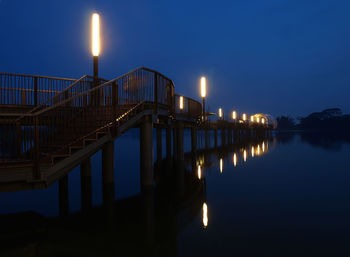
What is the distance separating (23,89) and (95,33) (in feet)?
16.5

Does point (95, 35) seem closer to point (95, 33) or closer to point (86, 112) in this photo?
point (95, 33)

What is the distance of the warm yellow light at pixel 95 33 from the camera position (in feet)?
36.3

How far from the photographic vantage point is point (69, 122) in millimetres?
10500

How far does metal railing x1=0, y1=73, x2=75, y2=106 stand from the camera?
12016mm

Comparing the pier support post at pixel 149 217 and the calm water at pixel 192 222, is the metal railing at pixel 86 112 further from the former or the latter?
the pier support post at pixel 149 217

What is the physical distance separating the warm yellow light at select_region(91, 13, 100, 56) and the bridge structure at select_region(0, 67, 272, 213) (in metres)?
1.36

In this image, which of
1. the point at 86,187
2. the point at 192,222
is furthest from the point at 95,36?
the point at 192,222

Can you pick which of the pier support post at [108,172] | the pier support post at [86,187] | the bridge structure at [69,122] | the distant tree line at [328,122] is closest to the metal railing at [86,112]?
the bridge structure at [69,122]

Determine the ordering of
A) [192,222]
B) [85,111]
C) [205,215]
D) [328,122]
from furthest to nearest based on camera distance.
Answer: [328,122] < [85,111] < [205,215] < [192,222]

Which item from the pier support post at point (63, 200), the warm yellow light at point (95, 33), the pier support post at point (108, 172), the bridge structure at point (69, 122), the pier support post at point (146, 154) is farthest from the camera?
the pier support post at point (108, 172)

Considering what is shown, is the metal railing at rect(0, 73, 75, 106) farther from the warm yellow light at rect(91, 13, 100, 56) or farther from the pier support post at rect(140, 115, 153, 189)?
the pier support post at rect(140, 115, 153, 189)

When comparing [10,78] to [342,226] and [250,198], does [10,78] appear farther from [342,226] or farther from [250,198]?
[342,226]

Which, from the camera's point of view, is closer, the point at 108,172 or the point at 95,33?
the point at 95,33

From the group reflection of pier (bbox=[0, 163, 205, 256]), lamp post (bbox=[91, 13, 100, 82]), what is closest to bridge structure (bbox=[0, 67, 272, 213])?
lamp post (bbox=[91, 13, 100, 82])
